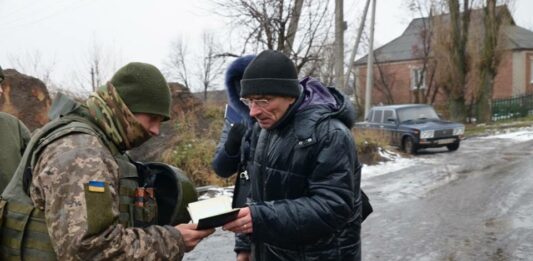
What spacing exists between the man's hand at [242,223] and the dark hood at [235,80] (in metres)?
1.80

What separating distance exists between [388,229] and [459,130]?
979cm

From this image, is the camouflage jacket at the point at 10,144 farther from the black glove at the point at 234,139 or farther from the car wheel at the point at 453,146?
the car wheel at the point at 453,146

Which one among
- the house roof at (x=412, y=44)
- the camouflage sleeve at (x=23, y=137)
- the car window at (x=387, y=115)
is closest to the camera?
the camouflage sleeve at (x=23, y=137)


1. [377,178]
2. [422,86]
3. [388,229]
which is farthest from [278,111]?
[422,86]

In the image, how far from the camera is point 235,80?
4.23 meters

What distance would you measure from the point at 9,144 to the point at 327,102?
2045mm

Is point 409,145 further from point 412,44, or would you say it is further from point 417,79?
point 412,44

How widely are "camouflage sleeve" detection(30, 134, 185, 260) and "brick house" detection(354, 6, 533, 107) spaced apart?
32.7 metres

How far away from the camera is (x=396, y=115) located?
635 inches

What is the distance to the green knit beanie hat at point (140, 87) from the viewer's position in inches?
82.4

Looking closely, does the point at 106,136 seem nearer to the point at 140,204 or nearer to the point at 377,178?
the point at 140,204

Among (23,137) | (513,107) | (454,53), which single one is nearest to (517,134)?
(454,53)

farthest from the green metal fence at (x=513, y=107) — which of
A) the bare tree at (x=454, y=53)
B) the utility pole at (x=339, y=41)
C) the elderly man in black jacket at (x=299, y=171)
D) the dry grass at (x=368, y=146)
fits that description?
the elderly man in black jacket at (x=299, y=171)

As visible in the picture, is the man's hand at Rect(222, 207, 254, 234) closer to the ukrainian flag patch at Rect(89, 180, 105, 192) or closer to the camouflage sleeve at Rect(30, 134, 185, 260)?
the camouflage sleeve at Rect(30, 134, 185, 260)
